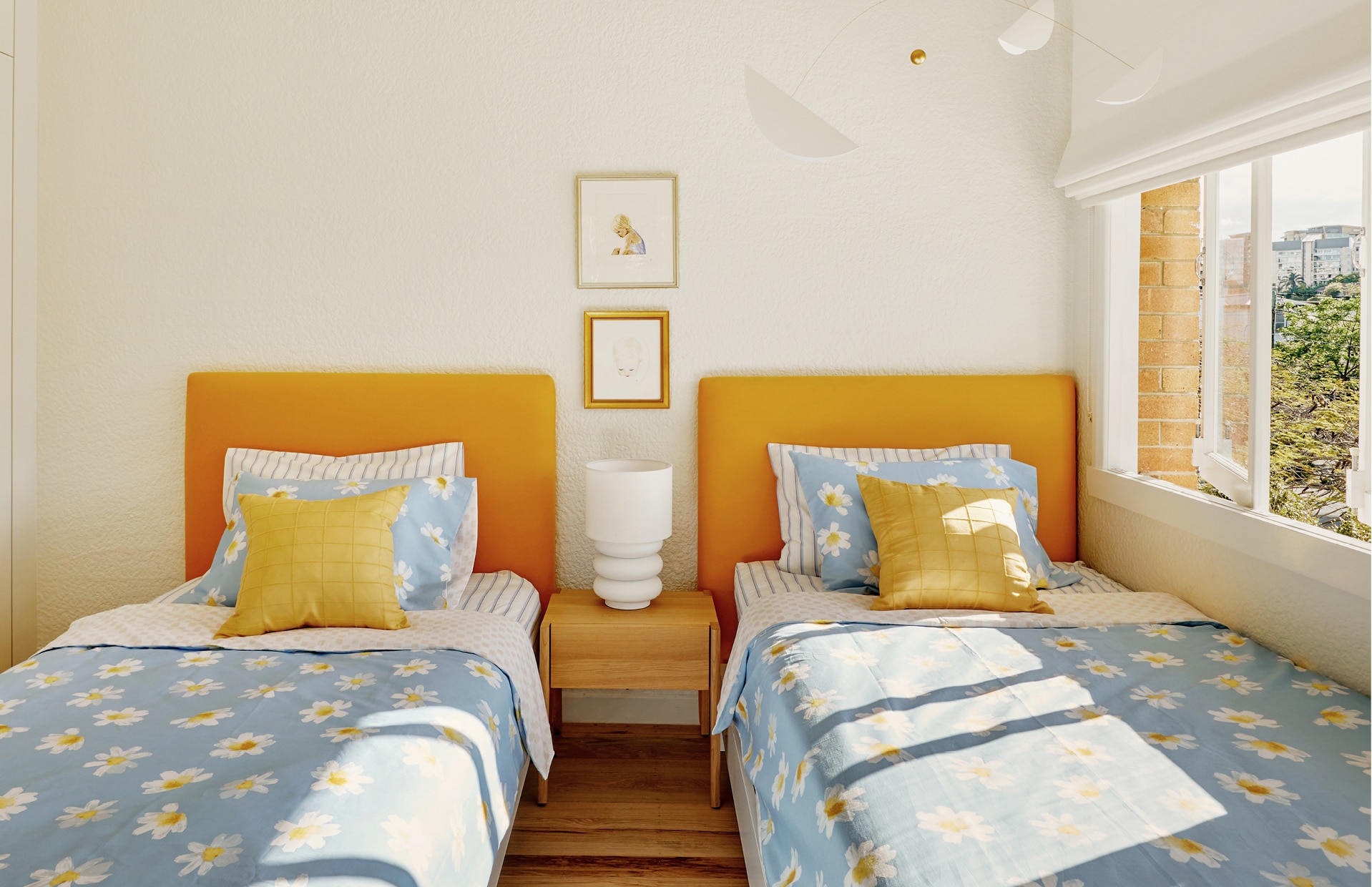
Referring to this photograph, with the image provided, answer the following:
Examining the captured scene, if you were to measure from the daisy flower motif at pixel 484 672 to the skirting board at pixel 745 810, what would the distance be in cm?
60

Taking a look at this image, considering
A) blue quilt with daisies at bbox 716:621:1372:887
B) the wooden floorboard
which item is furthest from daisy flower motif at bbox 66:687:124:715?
blue quilt with daisies at bbox 716:621:1372:887

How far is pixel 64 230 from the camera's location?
2.66m

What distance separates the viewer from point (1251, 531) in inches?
77.1

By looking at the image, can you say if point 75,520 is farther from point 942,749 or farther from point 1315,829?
point 1315,829

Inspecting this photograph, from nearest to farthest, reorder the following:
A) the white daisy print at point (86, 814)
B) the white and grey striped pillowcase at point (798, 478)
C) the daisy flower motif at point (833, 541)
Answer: the white daisy print at point (86, 814), the daisy flower motif at point (833, 541), the white and grey striped pillowcase at point (798, 478)

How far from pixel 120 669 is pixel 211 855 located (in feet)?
2.88

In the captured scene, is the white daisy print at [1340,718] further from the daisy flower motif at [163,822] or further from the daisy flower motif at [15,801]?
the daisy flower motif at [15,801]

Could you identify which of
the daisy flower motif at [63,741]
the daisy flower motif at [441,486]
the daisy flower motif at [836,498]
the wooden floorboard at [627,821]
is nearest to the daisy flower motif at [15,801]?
the daisy flower motif at [63,741]

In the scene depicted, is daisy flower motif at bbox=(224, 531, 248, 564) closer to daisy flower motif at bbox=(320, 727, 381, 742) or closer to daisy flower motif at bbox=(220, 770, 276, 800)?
daisy flower motif at bbox=(320, 727, 381, 742)

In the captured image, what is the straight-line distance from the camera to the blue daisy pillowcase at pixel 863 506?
2.31 metres

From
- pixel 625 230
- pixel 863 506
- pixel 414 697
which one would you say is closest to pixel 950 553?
pixel 863 506

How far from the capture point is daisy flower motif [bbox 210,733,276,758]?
1.37 meters

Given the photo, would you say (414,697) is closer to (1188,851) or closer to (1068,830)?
(1068,830)

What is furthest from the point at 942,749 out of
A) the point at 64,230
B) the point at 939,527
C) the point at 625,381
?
the point at 64,230
